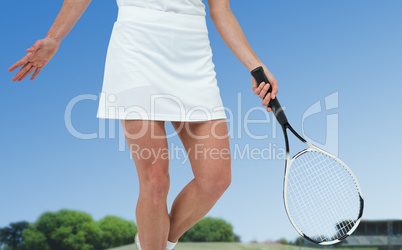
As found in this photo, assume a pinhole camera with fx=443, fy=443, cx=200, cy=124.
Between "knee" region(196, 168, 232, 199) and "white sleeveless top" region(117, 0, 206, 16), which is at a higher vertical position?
"white sleeveless top" region(117, 0, 206, 16)

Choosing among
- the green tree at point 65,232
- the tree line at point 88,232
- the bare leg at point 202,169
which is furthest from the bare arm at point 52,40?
the green tree at point 65,232

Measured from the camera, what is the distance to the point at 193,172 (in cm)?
182

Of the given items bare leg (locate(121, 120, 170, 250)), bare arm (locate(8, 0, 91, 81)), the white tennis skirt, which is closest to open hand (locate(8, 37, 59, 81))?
bare arm (locate(8, 0, 91, 81))

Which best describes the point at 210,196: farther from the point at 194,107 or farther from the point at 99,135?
the point at 99,135

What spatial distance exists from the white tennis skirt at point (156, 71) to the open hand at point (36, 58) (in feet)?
0.87

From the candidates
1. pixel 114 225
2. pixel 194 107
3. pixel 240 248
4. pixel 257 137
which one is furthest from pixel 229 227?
pixel 194 107

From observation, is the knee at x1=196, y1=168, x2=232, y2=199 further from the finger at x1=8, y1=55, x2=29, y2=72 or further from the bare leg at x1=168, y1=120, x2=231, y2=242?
the finger at x1=8, y1=55, x2=29, y2=72

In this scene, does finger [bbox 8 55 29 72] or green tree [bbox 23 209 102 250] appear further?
green tree [bbox 23 209 102 250]

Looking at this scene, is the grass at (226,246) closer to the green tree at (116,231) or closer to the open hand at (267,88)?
the green tree at (116,231)

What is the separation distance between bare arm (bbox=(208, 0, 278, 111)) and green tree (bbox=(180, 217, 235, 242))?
3.79m

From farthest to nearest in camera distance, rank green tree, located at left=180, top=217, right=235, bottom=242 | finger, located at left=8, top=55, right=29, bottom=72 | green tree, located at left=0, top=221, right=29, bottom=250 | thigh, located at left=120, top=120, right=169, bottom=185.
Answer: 1. green tree, located at left=180, top=217, right=235, bottom=242
2. green tree, located at left=0, top=221, right=29, bottom=250
3. finger, located at left=8, top=55, right=29, bottom=72
4. thigh, located at left=120, top=120, right=169, bottom=185

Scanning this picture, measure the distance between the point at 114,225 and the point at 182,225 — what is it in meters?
3.87

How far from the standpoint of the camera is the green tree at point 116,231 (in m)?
5.40

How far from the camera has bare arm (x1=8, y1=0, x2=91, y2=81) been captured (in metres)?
1.77
